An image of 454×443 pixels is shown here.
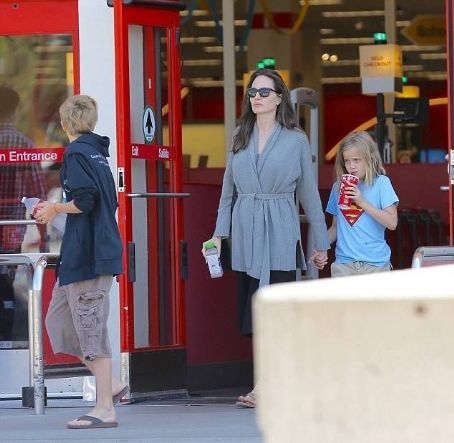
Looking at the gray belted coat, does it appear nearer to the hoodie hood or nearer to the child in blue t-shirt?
the child in blue t-shirt

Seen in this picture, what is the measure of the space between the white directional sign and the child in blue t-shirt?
145 cm

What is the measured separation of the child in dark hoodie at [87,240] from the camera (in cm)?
675

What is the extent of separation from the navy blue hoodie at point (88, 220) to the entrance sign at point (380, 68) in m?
8.19

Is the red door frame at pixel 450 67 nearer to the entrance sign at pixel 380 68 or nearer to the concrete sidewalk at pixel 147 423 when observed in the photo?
the concrete sidewalk at pixel 147 423

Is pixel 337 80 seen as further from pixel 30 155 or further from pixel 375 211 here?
pixel 375 211

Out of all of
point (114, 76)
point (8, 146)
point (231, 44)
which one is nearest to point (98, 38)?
point (114, 76)

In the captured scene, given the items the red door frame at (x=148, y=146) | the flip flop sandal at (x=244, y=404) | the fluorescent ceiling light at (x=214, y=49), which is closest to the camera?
the flip flop sandal at (x=244, y=404)

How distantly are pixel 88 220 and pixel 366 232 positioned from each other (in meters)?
1.51

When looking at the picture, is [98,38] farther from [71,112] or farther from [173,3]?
[71,112]

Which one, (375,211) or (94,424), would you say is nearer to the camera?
(94,424)

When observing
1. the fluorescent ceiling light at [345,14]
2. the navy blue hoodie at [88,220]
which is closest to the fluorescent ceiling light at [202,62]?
the fluorescent ceiling light at [345,14]

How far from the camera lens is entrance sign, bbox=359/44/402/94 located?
1470 cm

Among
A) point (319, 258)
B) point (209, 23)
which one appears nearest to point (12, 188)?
point (319, 258)

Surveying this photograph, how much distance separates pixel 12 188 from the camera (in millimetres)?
8531
